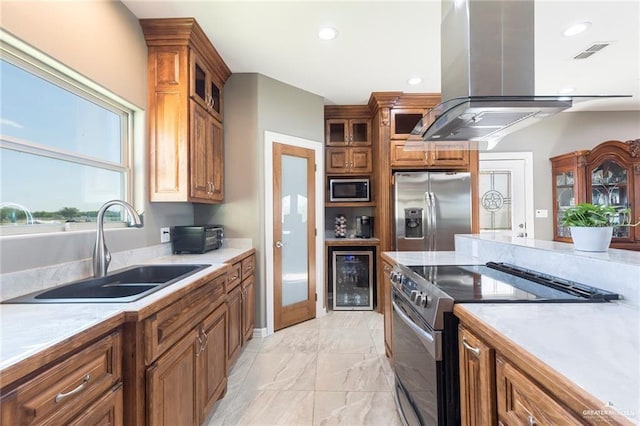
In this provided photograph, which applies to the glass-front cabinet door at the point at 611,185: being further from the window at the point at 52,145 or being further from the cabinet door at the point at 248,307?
the window at the point at 52,145

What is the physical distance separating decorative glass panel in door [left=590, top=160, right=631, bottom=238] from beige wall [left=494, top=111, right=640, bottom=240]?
0.55 metres

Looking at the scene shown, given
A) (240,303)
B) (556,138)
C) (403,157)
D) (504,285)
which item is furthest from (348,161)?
(556,138)

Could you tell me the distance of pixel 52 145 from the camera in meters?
1.53

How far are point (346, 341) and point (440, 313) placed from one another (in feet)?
6.27

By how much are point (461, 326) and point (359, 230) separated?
125 inches

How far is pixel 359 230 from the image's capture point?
4.27m

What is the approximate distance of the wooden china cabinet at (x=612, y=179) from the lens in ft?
12.1

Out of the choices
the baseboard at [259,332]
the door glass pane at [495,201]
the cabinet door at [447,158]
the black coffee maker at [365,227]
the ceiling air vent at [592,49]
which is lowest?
the baseboard at [259,332]

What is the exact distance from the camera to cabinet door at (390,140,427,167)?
3.67 meters

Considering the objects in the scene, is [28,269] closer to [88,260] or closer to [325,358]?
[88,260]

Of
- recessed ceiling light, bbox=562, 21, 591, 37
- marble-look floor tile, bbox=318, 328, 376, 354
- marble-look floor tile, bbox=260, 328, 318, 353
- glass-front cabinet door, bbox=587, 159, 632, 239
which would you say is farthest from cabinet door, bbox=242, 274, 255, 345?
glass-front cabinet door, bbox=587, 159, 632, 239

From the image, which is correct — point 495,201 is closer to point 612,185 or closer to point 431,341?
point 612,185

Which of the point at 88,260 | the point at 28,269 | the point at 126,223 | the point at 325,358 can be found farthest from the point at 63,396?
the point at 325,358

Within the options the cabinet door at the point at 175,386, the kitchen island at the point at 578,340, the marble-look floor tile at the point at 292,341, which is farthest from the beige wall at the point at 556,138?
the cabinet door at the point at 175,386
